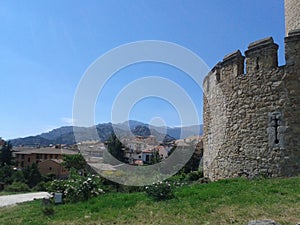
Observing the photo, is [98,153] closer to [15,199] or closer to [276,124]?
[15,199]

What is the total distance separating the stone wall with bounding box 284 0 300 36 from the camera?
10.8m

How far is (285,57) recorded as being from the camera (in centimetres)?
855

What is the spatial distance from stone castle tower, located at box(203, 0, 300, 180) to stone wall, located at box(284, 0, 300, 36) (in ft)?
0.22

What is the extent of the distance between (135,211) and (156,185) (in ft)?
4.35

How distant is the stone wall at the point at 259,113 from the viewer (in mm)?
8344

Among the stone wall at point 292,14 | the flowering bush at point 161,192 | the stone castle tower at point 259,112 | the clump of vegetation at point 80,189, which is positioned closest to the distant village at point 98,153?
the clump of vegetation at point 80,189

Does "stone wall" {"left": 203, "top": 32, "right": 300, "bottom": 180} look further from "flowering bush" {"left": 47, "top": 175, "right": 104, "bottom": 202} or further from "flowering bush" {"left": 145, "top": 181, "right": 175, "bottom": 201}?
"flowering bush" {"left": 47, "top": 175, "right": 104, "bottom": 202}

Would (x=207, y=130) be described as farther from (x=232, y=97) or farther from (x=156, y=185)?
(x=156, y=185)

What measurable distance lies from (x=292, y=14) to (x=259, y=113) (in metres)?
4.79

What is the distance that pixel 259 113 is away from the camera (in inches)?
349

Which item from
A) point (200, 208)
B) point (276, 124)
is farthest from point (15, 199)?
point (276, 124)

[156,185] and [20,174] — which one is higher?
[156,185]

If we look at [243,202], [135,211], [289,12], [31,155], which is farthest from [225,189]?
[31,155]

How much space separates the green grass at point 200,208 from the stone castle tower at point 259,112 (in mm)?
871
